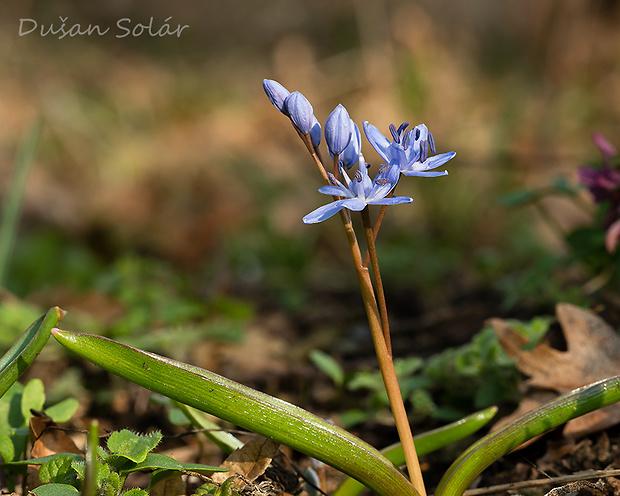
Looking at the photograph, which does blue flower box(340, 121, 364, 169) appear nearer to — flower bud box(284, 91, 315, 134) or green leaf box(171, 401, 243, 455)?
flower bud box(284, 91, 315, 134)

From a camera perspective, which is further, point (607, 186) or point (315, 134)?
point (607, 186)

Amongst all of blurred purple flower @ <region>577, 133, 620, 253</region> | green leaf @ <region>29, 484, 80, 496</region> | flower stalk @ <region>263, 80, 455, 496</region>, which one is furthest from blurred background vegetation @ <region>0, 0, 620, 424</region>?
flower stalk @ <region>263, 80, 455, 496</region>

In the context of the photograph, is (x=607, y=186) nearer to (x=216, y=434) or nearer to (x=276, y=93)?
(x=276, y=93)

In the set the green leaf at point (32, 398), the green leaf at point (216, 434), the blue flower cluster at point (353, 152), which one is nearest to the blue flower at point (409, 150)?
the blue flower cluster at point (353, 152)

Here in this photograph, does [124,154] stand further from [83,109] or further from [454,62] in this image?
[454,62]

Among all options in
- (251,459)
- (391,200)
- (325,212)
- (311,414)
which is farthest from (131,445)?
(391,200)

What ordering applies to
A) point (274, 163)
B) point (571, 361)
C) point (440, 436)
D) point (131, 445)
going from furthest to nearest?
1. point (274, 163)
2. point (571, 361)
3. point (440, 436)
4. point (131, 445)

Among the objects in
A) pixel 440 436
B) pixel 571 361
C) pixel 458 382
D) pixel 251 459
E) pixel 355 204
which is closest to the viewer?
pixel 355 204

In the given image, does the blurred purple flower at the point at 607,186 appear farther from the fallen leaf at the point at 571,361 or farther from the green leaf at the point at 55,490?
the green leaf at the point at 55,490
